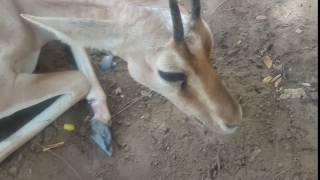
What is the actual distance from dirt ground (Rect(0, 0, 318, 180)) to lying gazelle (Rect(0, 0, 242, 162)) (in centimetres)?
17

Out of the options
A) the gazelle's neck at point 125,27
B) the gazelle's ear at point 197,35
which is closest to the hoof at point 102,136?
the gazelle's neck at point 125,27

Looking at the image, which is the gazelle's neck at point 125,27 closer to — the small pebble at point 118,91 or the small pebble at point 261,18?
the small pebble at point 118,91

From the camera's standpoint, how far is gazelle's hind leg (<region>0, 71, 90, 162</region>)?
4.39m

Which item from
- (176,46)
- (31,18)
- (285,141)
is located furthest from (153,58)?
(285,141)

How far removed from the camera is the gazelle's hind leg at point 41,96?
4395mm

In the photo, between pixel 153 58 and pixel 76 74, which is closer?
pixel 153 58

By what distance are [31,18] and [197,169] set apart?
1371 millimetres

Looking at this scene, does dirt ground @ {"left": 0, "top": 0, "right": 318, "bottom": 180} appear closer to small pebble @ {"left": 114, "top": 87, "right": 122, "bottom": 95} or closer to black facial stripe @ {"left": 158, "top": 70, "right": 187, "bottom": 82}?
small pebble @ {"left": 114, "top": 87, "right": 122, "bottom": 95}

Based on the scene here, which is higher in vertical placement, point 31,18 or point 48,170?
point 31,18

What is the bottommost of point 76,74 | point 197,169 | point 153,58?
point 197,169

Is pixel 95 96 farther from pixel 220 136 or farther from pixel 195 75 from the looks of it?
pixel 195 75

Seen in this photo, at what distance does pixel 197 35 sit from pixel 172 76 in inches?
10.4

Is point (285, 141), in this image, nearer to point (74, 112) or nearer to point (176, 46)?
point (176, 46)

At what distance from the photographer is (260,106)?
438 centimetres
